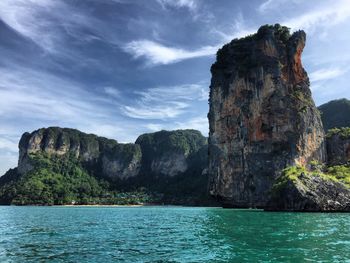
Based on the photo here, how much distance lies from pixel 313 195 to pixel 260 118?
44.1 meters

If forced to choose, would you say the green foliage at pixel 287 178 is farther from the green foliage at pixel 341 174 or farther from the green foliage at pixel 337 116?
the green foliage at pixel 337 116

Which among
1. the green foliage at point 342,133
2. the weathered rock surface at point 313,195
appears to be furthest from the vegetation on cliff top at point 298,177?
the green foliage at point 342,133

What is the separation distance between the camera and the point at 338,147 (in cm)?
11469

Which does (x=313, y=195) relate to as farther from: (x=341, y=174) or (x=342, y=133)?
(x=342, y=133)

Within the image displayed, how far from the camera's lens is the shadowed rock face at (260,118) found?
347 feet

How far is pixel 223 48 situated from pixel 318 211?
70.5 m

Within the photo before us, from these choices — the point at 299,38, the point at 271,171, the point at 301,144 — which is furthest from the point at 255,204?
the point at 299,38

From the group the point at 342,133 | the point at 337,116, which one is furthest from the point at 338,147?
the point at 337,116

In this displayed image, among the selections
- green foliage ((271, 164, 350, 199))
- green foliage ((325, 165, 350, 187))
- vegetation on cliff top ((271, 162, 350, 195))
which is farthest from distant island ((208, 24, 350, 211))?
green foliage ((271, 164, 350, 199))

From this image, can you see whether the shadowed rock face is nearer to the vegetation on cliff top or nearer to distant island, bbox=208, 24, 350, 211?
distant island, bbox=208, 24, 350, 211

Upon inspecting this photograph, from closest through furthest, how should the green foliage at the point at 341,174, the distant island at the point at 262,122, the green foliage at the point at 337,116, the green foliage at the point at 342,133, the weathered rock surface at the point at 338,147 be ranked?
the green foliage at the point at 341,174
the distant island at the point at 262,122
the weathered rock surface at the point at 338,147
the green foliage at the point at 342,133
the green foliage at the point at 337,116

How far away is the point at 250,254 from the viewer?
2222 centimetres

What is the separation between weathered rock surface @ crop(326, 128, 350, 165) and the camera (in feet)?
364

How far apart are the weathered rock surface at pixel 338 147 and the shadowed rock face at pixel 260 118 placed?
405 cm
